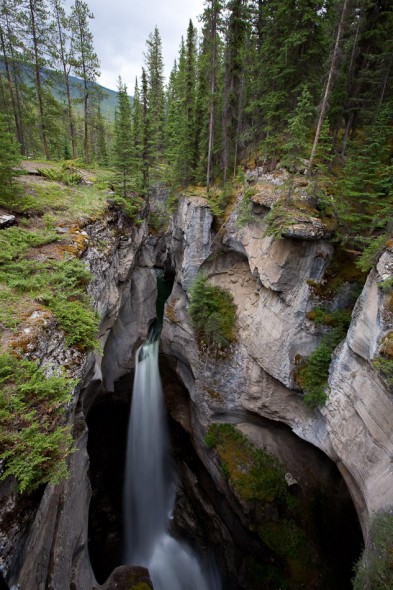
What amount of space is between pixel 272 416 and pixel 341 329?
5572 millimetres

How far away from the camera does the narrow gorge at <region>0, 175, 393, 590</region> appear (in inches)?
308

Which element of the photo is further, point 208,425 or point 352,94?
point 352,94

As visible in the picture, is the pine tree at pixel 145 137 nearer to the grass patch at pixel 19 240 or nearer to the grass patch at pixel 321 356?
the grass patch at pixel 19 240

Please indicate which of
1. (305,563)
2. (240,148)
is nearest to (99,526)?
(305,563)

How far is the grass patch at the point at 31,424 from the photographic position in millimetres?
4235

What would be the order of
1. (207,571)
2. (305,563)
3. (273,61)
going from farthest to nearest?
1. (273,61)
2. (207,571)
3. (305,563)

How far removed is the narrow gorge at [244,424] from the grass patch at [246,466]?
0.17 ft

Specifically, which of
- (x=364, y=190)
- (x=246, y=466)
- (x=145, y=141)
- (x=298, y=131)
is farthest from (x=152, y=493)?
(x=145, y=141)

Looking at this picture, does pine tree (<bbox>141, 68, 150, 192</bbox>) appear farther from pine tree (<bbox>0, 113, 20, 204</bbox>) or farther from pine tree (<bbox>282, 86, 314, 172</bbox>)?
pine tree (<bbox>282, 86, 314, 172</bbox>)

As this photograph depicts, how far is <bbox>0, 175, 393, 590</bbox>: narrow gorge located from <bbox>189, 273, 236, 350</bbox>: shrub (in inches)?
19.2

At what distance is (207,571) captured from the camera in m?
13.2

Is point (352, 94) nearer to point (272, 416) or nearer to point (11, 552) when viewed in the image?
point (272, 416)

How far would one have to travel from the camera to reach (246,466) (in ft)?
41.6

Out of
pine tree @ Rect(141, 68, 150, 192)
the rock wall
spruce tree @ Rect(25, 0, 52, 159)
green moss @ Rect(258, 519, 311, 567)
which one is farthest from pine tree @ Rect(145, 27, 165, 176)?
green moss @ Rect(258, 519, 311, 567)
